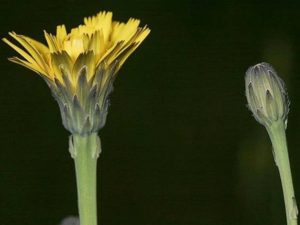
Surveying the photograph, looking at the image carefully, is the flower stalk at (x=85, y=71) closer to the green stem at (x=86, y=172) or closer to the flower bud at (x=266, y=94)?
the green stem at (x=86, y=172)

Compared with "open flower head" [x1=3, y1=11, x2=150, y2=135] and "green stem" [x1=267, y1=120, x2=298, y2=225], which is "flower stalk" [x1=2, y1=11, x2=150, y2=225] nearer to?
"open flower head" [x1=3, y1=11, x2=150, y2=135]

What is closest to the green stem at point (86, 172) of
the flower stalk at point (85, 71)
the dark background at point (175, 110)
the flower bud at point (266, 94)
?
the flower stalk at point (85, 71)

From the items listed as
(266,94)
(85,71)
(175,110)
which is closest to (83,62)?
(85,71)

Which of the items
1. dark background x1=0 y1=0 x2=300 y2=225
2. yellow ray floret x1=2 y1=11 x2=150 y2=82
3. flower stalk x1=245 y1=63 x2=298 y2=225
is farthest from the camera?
dark background x1=0 y1=0 x2=300 y2=225

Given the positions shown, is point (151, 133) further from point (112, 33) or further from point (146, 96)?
point (112, 33)

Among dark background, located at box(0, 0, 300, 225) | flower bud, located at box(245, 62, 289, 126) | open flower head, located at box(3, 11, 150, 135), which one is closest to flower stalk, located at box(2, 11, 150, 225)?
open flower head, located at box(3, 11, 150, 135)

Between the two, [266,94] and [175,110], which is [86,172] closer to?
[266,94]
